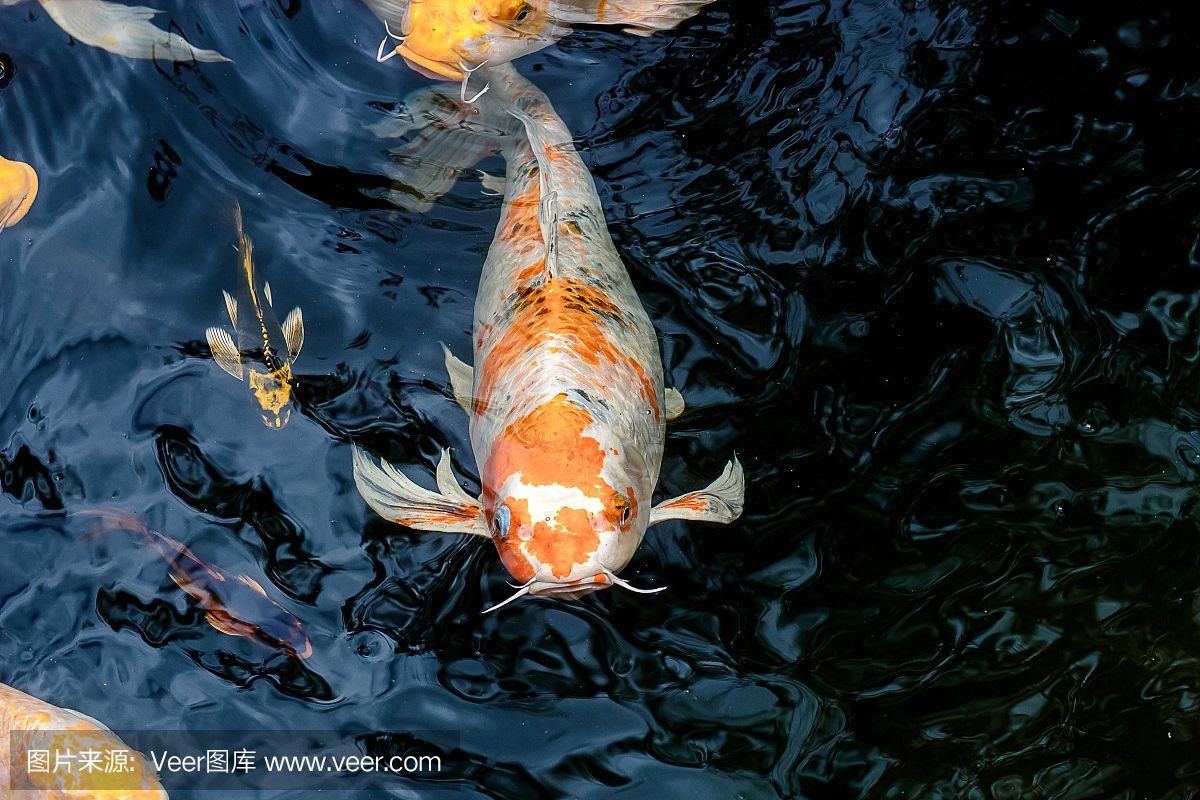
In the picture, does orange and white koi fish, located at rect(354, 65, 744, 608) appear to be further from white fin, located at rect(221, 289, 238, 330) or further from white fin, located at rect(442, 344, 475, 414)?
white fin, located at rect(221, 289, 238, 330)

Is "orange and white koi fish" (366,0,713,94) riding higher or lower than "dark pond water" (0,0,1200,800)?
higher

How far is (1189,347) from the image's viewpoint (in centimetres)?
400

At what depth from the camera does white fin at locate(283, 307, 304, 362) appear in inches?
161

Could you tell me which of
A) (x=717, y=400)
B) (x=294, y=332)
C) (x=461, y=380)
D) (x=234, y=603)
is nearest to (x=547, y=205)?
(x=461, y=380)

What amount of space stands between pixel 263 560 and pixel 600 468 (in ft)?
4.92

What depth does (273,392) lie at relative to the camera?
4023 millimetres

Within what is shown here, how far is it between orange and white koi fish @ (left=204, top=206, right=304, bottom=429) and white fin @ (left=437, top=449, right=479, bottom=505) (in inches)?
30.5

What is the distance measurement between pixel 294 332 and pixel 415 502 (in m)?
1.08

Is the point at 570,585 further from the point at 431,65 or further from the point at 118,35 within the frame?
the point at 118,35

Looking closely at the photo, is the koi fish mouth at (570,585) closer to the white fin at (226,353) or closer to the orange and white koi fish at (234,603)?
the orange and white koi fish at (234,603)

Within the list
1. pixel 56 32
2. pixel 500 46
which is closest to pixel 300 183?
pixel 500 46

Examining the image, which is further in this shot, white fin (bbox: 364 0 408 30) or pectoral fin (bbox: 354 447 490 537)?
white fin (bbox: 364 0 408 30)

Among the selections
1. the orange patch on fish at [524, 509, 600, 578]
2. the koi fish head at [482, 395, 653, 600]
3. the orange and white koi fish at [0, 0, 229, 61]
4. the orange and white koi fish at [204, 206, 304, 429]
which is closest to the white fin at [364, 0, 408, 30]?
the orange and white koi fish at [0, 0, 229, 61]

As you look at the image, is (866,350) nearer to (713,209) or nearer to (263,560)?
(713,209)
